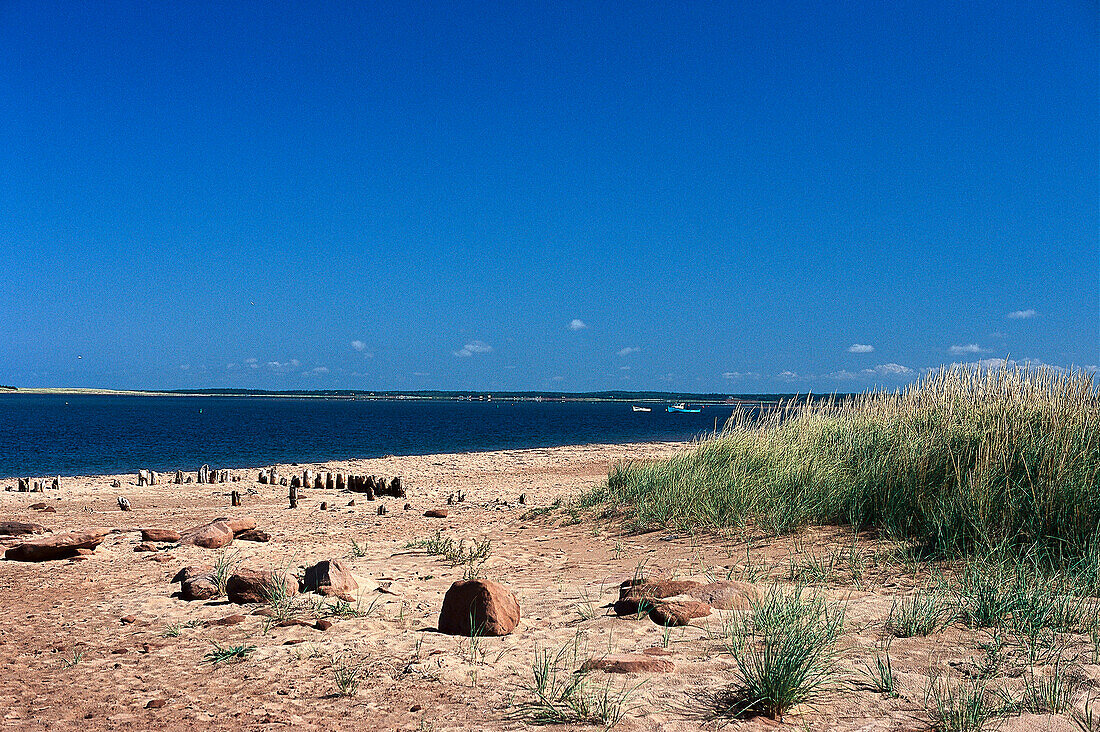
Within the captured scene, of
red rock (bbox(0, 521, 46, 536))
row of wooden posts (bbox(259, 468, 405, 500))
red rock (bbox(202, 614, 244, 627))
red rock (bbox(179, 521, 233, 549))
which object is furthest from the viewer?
row of wooden posts (bbox(259, 468, 405, 500))

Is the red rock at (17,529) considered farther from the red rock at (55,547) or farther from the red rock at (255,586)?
the red rock at (255,586)

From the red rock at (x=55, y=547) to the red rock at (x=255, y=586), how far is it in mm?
4095

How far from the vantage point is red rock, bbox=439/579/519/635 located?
569 cm

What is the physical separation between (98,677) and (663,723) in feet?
12.8

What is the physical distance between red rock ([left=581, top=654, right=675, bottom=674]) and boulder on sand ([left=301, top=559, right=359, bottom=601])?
2.93 m

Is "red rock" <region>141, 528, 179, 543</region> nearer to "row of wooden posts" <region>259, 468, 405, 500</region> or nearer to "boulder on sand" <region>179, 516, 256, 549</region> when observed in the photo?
"boulder on sand" <region>179, 516, 256, 549</region>

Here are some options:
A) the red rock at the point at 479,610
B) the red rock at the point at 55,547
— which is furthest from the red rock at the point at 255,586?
the red rock at the point at 55,547

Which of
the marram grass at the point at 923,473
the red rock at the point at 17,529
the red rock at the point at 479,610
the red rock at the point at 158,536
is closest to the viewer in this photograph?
the red rock at the point at 479,610

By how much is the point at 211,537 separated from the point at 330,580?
4221mm

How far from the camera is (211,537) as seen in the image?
10289mm

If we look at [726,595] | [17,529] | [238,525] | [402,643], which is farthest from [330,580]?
[17,529]

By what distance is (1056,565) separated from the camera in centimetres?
690

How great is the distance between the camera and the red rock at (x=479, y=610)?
569cm

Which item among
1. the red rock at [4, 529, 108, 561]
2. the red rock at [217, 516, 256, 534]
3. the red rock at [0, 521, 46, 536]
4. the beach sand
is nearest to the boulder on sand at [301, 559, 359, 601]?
the beach sand
